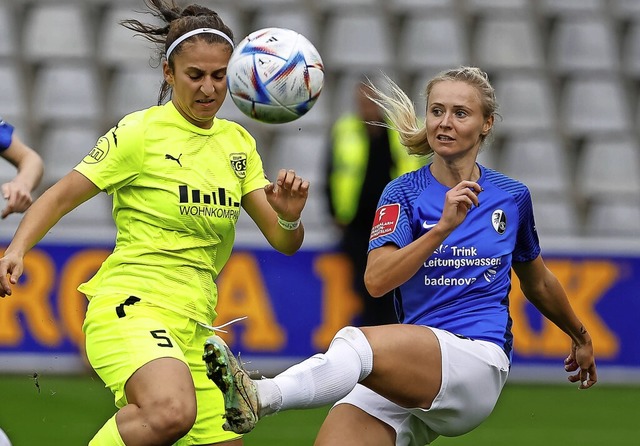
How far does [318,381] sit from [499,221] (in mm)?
1031

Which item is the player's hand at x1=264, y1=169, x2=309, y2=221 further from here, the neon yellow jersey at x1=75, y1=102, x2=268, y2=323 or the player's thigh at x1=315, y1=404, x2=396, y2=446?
the player's thigh at x1=315, y1=404, x2=396, y2=446

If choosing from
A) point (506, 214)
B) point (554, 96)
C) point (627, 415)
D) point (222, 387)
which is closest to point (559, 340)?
point (627, 415)

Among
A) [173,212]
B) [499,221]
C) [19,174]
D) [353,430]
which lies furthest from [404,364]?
[19,174]

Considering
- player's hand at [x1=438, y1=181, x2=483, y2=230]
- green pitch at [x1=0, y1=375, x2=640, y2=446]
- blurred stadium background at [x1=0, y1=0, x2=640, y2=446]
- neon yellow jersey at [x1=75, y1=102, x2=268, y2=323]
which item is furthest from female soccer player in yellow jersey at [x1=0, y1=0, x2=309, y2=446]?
blurred stadium background at [x1=0, y1=0, x2=640, y2=446]

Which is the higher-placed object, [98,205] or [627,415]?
[98,205]

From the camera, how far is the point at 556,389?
10.2 metres

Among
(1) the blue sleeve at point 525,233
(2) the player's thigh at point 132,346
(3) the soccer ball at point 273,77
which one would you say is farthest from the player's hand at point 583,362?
(2) the player's thigh at point 132,346

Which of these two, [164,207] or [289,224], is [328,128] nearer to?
[289,224]

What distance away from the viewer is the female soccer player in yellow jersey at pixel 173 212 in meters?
4.85

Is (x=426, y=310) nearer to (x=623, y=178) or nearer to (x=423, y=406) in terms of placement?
(x=423, y=406)

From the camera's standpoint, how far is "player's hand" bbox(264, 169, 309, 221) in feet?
16.1

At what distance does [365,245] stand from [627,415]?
7.59 feet

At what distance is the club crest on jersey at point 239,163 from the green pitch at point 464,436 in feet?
8.38

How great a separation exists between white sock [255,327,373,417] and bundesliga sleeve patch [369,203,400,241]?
19.8 inches
